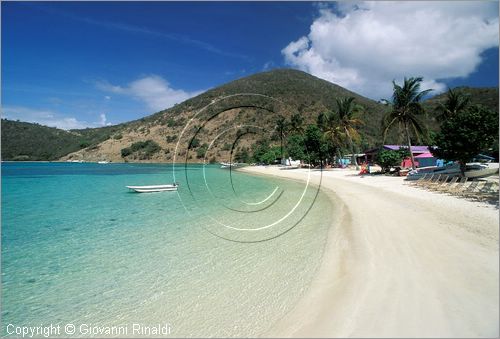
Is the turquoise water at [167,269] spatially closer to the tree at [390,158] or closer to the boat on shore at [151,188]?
the boat on shore at [151,188]

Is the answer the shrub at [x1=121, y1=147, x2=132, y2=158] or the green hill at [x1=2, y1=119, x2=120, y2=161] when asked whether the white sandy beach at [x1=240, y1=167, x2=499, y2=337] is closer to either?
the shrub at [x1=121, y1=147, x2=132, y2=158]

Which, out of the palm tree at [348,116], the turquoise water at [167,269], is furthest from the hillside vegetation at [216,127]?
the turquoise water at [167,269]

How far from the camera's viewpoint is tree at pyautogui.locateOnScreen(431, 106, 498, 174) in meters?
18.9

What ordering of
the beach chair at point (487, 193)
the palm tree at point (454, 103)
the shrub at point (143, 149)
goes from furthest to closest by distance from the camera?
the shrub at point (143, 149) < the palm tree at point (454, 103) < the beach chair at point (487, 193)

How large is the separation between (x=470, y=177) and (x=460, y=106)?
24824 millimetres

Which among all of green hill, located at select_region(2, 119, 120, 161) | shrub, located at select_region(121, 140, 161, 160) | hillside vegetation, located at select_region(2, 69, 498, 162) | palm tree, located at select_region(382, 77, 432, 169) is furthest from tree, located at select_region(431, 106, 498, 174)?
green hill, located at select_region(2, 119, 120, 161)

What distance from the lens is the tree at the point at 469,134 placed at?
62.0ft

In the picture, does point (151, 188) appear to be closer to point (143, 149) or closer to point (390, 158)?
point (390, 158)

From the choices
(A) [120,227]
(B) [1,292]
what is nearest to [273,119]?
(A) [120,227]

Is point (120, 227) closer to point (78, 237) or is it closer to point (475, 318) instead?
point (78, 237)

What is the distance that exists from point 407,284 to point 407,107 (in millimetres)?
30004

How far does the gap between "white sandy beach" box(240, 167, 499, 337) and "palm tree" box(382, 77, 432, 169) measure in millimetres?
23647

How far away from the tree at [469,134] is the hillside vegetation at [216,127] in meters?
50.8

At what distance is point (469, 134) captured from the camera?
1925cm
